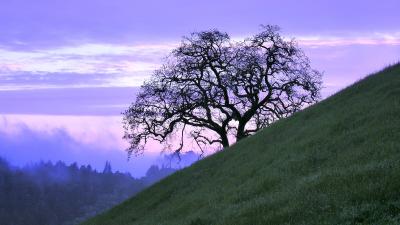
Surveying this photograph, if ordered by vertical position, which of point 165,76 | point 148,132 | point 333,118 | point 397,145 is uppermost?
point 165,76

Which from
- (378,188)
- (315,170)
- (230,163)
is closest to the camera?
(378,188)

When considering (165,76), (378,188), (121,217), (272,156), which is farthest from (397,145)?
(165,76)

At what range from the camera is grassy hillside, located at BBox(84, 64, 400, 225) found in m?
13.4

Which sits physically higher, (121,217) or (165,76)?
(165,76)

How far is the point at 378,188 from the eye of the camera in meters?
13.4

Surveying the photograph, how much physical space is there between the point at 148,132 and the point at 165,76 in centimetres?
539

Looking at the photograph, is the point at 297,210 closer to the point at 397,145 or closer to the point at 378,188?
the point at 378,188

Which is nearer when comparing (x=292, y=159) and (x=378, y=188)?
(x=378, y=188)

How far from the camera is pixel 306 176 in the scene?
18.0 metres

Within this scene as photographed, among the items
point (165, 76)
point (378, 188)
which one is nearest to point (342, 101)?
point (378, 188)

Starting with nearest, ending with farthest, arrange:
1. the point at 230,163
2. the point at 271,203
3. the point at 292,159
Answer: the point at 271,203, the point at 292,159, the point at 230,163

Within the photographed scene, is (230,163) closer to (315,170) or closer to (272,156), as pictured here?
(272,156)

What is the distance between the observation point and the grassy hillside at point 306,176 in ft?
44.0

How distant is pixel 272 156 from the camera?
24547mm
